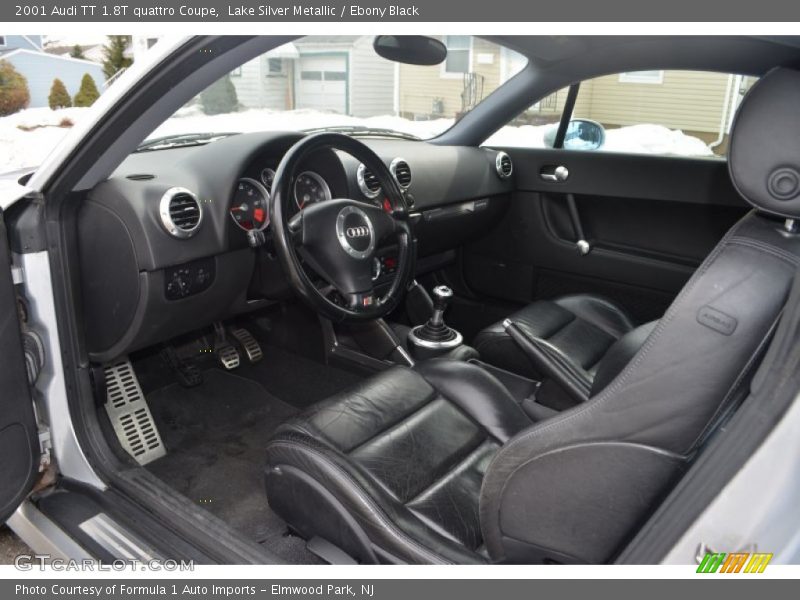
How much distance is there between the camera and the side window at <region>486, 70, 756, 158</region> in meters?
2.74

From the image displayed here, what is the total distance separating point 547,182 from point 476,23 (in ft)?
6.82

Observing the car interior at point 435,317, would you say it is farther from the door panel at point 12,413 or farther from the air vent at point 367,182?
the door panel at point 12,413

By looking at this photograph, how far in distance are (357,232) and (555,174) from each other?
1.55m

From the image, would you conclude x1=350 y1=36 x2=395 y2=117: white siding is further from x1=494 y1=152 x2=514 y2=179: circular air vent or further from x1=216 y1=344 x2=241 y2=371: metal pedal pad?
x1=216 y1=344 x2=241 y2=371: metal pedal pad

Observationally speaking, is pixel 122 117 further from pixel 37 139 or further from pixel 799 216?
pixel 799 216

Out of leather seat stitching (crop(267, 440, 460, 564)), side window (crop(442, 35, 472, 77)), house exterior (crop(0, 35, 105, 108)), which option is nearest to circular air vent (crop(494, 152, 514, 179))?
side window (crop(442, 35, 472, 77))

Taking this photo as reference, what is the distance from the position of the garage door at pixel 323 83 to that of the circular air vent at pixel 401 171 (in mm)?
1131

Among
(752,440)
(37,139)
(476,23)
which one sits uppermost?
(476,23)

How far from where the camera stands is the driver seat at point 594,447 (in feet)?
3.32

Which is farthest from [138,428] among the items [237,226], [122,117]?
[122,117]

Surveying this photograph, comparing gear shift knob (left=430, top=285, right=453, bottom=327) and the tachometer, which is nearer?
the tachometer

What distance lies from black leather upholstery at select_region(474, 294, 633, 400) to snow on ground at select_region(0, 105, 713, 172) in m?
0.87

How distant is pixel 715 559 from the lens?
945 mm

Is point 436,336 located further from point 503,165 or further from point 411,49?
point 411,49
